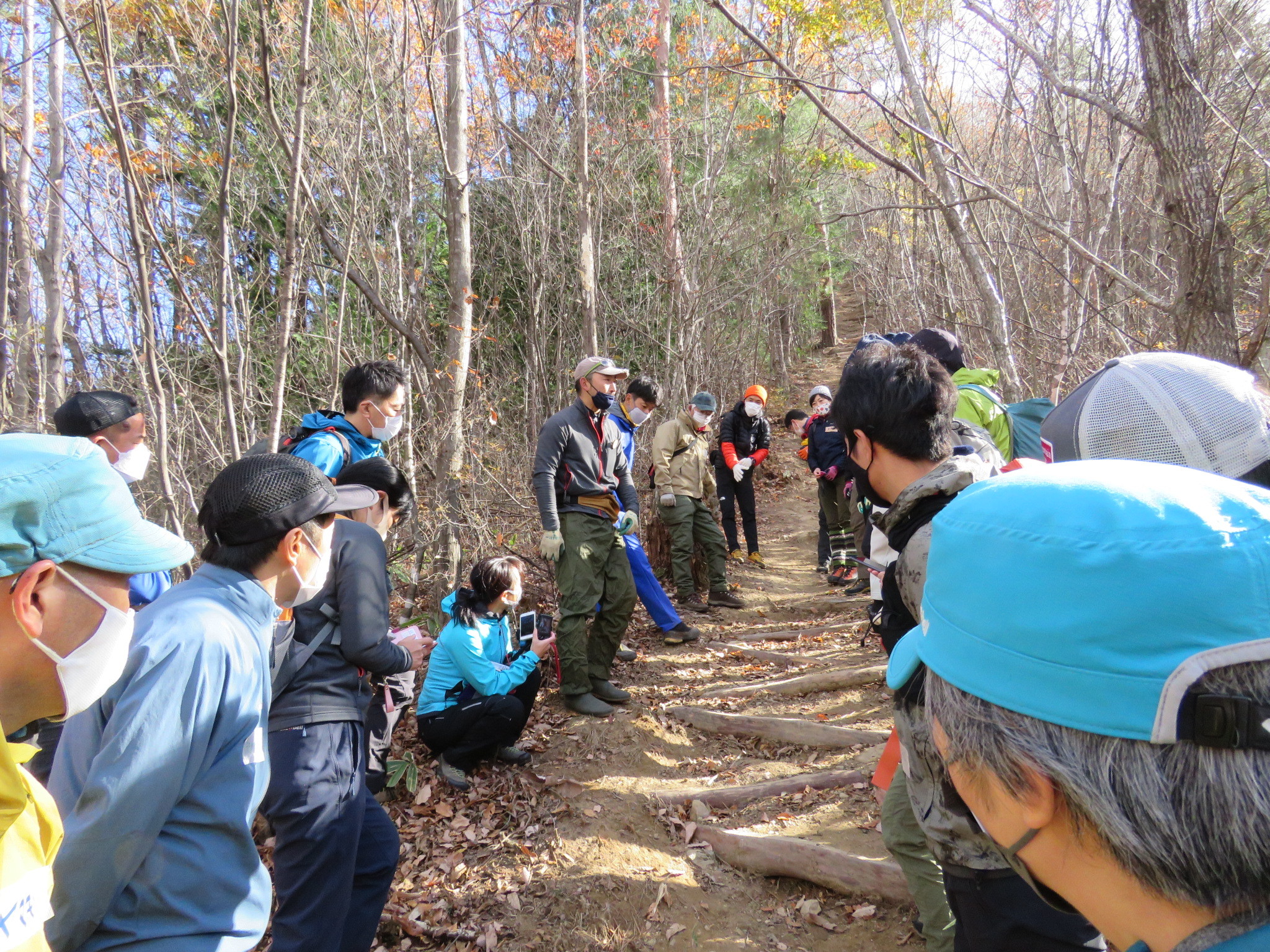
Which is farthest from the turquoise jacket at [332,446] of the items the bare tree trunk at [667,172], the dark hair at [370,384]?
the bare tree trunk at [667,172]

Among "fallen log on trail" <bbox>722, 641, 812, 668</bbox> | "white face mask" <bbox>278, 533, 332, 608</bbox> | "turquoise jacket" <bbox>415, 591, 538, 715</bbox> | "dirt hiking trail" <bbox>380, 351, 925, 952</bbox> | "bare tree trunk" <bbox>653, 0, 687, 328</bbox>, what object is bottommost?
"dirt hiking trail" <bbox>380, 351, 925, 952</bbox>

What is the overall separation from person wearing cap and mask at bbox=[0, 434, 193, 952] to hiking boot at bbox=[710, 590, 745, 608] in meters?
6.74

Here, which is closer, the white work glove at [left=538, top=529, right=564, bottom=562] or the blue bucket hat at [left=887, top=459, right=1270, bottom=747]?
the blue bucket hat at [left=887, top=459, right=1270, bottom=747]

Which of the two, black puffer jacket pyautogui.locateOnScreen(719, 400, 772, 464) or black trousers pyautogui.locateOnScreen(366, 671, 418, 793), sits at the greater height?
black puffer jacket pyautogui.locateOnScreen(719, 400, 772, 464)

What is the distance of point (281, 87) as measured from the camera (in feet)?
25.0

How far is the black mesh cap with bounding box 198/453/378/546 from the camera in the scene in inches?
79.4

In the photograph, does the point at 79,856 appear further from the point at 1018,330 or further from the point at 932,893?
the point at 1018,330

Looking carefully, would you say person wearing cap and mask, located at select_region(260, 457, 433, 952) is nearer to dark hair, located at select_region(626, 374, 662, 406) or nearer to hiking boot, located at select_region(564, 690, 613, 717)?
hiking boot, located at select_region(564, 690, 613, 717)

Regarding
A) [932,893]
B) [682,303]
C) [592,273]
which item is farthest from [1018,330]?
[932,893]

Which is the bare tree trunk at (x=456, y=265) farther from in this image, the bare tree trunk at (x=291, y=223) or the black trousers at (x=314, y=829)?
the black trousers at (x=314, y=829)

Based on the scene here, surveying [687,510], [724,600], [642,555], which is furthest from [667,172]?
[642,555]

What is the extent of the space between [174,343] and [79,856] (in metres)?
7.51

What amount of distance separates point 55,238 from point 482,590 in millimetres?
5031

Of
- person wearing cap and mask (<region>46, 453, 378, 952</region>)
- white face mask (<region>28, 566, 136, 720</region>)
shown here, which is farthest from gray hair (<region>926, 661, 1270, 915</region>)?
person wearing cap and mask (<region>46, 453, 378, 952</region>)
